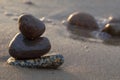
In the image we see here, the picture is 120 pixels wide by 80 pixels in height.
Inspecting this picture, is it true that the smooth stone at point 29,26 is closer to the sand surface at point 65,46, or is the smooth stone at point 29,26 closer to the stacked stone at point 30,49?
the stacked stone at point 30,49

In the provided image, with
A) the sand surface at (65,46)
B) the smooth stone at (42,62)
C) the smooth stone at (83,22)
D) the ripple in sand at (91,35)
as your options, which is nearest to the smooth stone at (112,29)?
the ripple in sand at (91,35)

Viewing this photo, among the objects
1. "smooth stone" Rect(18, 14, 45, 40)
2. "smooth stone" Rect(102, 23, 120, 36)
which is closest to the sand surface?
"smooth stone" Rect(18, 14, 45, 40)

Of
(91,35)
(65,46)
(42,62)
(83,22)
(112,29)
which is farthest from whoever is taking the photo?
(83,22)

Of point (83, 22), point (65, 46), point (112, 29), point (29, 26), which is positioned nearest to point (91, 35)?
point (112, 29)

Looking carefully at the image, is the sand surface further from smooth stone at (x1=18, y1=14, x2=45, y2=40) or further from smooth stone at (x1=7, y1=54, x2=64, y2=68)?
smooth stone at (x1=18, y1=14, x2=45, y2=40)

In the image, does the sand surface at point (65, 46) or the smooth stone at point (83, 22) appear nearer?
the sand surface at point (65, 46)

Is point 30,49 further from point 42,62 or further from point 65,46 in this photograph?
point 65,46

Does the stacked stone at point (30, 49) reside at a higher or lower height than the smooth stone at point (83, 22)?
higher

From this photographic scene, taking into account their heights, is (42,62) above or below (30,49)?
below
